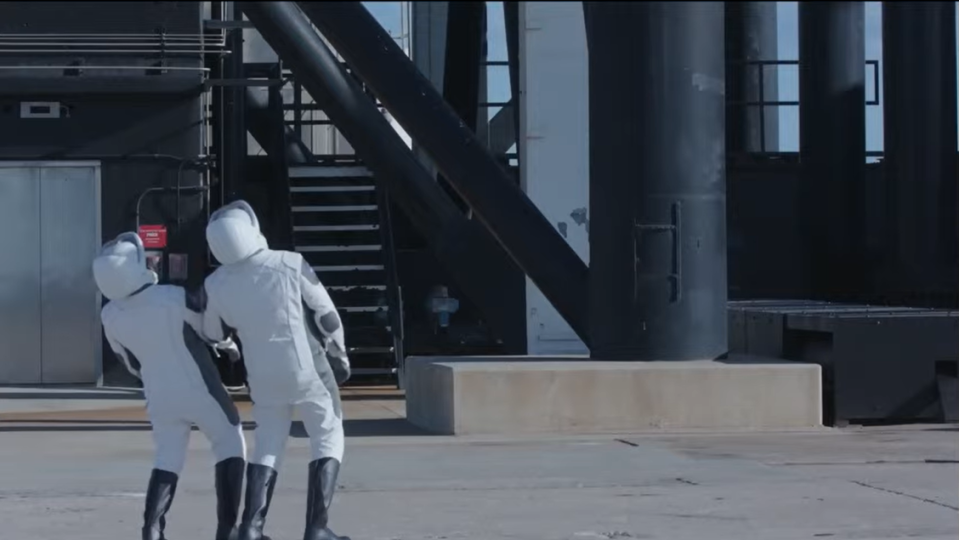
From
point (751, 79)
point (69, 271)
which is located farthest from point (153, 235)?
point (751, 79)

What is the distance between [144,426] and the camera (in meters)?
14.4

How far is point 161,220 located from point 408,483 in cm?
846

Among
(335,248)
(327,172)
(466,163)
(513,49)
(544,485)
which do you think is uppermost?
(513,49)

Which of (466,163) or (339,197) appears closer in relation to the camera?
(466,163)

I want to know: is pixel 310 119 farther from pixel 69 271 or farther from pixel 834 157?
pixel 834 157

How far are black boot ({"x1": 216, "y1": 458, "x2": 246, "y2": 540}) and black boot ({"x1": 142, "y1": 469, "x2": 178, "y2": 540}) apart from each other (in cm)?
25

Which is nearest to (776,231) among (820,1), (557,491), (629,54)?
(629,54)

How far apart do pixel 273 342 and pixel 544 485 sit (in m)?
3.23

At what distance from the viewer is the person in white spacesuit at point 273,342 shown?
790cm

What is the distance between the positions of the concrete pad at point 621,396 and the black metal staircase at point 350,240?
439 centimetres

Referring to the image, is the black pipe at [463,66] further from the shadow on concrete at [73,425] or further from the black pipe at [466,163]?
the shadow on concrete at [73,425]

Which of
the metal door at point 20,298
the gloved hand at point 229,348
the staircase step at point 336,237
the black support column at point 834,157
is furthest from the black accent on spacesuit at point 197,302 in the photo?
the black support column at point 834,157

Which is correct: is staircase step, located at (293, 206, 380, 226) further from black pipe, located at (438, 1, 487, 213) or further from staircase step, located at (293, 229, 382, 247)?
black pipe, located at (438, 1, 487, 213)

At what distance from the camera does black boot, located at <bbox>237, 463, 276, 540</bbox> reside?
7.87 m
